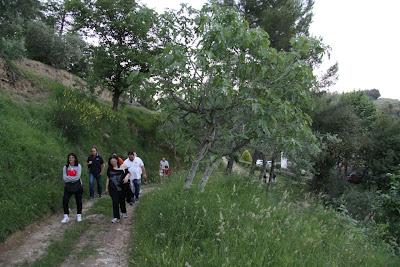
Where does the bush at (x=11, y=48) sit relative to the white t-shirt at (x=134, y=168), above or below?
above

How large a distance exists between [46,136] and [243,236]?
33.6 ft

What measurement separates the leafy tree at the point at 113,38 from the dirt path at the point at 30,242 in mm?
11296

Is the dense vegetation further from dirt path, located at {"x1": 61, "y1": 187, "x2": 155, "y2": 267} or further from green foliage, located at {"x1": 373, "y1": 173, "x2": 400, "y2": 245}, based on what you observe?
dirt path, located at {"x1": 61, "y1": 187, "x2": 155, "y2": 267}

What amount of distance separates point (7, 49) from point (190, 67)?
8.97m

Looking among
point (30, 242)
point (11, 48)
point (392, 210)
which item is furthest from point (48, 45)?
point (392, 210)

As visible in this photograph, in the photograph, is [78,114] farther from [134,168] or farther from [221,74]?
[221,74]

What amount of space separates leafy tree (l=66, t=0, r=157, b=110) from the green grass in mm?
12677

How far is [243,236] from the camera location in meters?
7.61

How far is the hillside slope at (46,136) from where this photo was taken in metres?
11.1

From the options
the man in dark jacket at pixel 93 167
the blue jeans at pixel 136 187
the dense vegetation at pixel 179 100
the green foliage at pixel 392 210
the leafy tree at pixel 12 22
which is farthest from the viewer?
the leafy tree at pixel 12 22

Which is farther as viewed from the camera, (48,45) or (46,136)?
(48,45)

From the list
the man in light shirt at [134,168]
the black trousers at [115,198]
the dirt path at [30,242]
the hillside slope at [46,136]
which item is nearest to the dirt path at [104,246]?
the black trousers at [115,198]

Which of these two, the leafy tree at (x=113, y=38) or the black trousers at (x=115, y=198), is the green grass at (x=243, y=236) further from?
the leafy tree at (x=113, y=38)

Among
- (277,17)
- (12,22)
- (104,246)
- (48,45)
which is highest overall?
(277,17)
